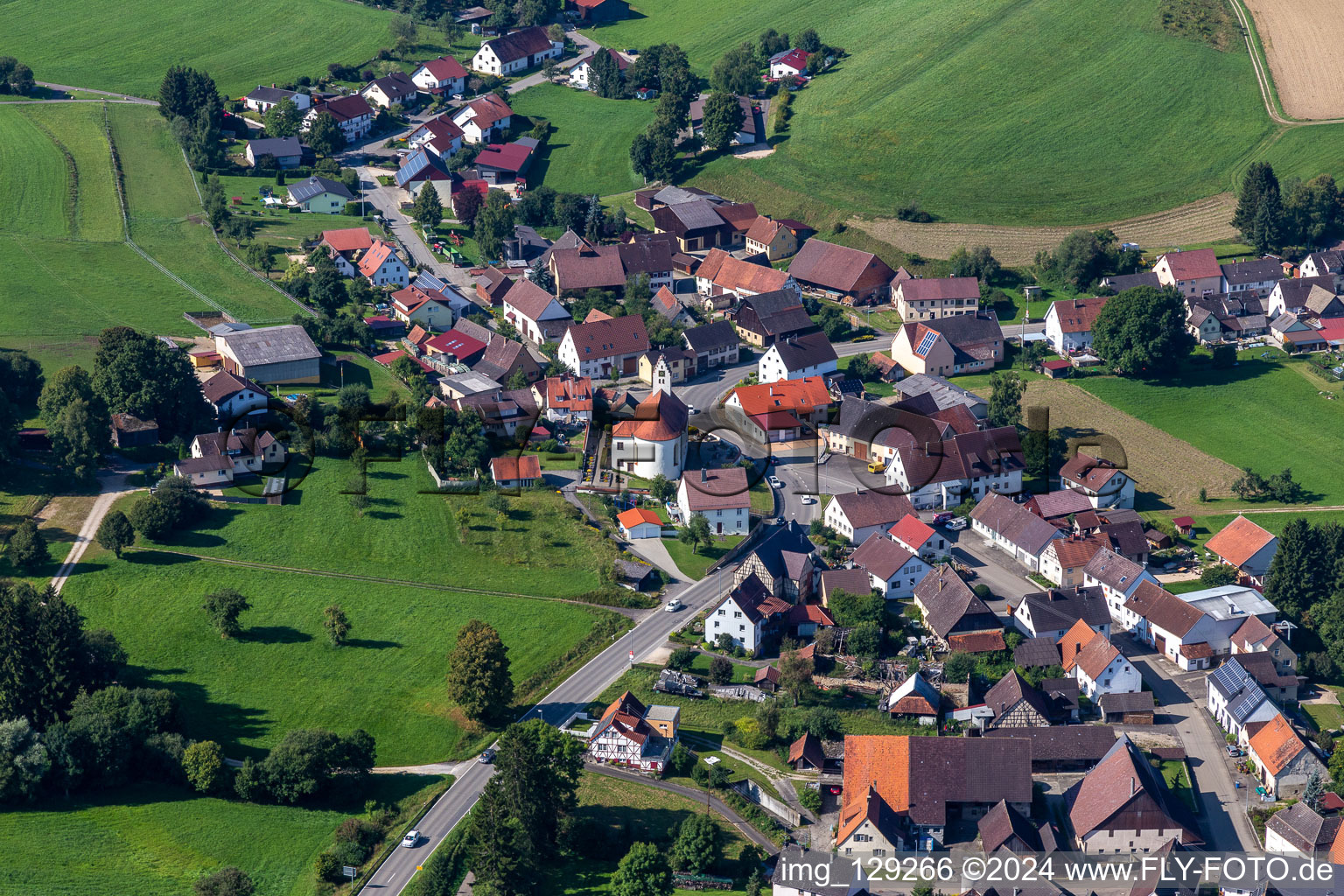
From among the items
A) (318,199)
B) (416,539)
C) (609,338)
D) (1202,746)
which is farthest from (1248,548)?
(318,199)

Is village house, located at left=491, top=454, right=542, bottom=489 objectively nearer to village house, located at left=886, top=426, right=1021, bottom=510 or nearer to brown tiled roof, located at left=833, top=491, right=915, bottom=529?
brown tiled roof, located at left=833, top=491, right=915, bottom=529

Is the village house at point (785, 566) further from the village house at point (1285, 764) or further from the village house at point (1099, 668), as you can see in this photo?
the village house at point (1285, 764)

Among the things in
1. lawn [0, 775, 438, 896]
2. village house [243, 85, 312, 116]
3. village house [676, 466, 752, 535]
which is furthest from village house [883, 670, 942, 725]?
village house [243, 85, 312, 116]

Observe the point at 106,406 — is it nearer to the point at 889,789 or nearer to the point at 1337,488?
the point at 889,789

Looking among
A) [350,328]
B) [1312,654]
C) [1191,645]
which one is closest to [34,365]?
[350,328]

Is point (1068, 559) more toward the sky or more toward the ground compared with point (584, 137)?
more toward the ground

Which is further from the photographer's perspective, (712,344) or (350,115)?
(350,115)

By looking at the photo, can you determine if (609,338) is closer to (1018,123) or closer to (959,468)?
(959,468)
